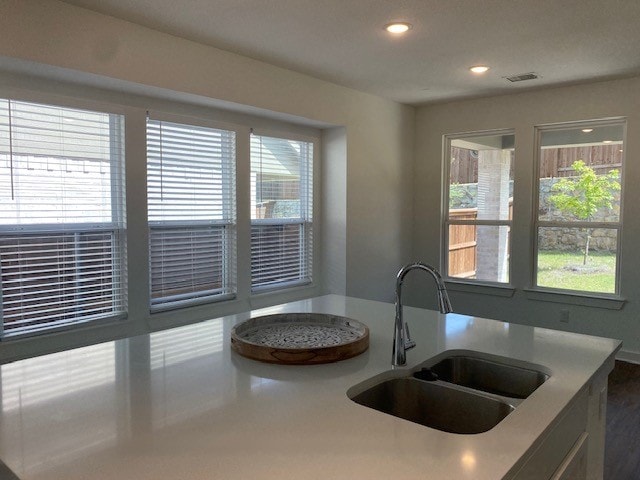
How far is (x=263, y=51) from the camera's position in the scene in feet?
11.6

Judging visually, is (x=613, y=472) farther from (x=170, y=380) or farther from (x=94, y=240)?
(x=94, y=240)

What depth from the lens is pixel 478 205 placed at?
5.21 metres

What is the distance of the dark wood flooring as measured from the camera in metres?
2.62

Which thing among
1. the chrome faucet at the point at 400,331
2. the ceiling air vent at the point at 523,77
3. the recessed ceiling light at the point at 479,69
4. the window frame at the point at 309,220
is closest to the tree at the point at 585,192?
the ceiling air vent at the point at 523,77

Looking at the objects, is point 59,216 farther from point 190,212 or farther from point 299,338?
point 299,338

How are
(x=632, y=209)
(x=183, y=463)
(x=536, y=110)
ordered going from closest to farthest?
(x=183, y=463)
(x=632, y=209)
(x=536, y=110)

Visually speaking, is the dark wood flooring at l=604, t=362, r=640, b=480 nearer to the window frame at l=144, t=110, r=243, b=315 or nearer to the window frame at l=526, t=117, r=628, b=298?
the window frame at l=526, t=117, r=628, b=298

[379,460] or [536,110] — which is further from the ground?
[536,110]

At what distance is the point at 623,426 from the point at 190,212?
330 cm

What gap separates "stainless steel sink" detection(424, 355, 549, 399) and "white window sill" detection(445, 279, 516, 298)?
3451mm

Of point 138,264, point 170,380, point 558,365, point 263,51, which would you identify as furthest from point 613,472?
point 263,51

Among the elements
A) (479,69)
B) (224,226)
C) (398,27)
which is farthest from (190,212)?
(479,69)

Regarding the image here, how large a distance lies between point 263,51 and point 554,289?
11.4 ft

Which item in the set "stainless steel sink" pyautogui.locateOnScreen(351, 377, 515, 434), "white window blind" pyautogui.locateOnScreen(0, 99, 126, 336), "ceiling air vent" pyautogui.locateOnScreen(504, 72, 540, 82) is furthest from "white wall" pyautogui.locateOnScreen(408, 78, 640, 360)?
"stainless steel sink" pyautogui.locateOnScreen(351, 377, 515, 434)
